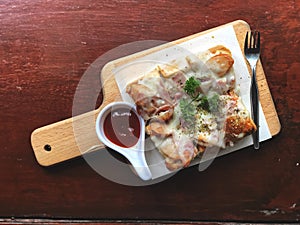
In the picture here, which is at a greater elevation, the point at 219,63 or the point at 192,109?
the point at 219,63

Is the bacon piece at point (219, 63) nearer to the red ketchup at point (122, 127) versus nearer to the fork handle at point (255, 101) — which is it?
the fork handle at point (255, 101)

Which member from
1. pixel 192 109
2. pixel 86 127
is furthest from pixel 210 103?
pixel 86 127

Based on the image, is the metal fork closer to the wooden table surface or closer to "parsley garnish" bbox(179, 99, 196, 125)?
the wooden table surface

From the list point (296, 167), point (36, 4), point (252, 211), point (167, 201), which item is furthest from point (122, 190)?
point (36, 4)

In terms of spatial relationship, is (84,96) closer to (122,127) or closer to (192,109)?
(122,127)

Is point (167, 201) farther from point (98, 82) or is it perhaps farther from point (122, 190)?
point (98, 82)

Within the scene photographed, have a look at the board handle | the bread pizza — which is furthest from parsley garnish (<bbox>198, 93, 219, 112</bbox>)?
the board handle
